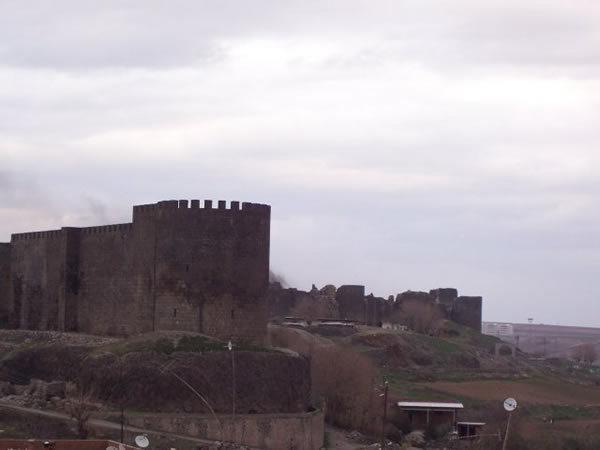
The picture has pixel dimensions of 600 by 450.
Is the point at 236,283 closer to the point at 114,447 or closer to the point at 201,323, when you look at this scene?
the point at 201,323

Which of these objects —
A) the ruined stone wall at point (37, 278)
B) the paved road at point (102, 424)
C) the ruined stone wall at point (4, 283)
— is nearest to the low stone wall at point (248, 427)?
the paved road at point (102, 424)

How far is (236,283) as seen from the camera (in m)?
42.3

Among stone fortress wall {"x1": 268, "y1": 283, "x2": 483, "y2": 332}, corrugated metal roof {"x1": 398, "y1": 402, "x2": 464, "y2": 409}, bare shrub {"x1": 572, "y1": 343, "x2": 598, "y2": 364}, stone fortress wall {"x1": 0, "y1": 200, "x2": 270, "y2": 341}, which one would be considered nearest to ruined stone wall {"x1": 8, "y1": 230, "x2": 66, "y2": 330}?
stone fortress wall {"x1": 0, "y1": 200, "x2": 270, "y2": 341}

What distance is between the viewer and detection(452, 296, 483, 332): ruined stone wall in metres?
91.0

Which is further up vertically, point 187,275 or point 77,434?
point 187,275

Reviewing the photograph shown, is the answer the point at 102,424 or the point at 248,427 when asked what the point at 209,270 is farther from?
the point at 102,424

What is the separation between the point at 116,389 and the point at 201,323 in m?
4.27

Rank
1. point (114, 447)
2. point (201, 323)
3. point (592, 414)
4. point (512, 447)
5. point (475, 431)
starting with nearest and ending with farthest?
point (114, 447) → point (201, 323) → point (512, 447) → point (475, 431) → point (592, 414)

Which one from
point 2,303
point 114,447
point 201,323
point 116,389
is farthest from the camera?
point 2,303

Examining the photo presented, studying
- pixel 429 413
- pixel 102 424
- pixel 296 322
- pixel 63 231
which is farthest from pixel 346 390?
pixel 296 322

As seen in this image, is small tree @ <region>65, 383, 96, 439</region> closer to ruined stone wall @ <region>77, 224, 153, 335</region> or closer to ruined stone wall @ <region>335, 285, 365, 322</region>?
ruined stone wall @ <region>77, 224, 153, 335</region>

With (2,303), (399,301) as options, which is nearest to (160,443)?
(2,303)

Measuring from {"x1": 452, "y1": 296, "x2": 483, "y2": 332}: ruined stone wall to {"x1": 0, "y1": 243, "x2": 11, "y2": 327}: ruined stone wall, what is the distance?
143 feet

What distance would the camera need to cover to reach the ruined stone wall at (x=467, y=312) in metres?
91.0
